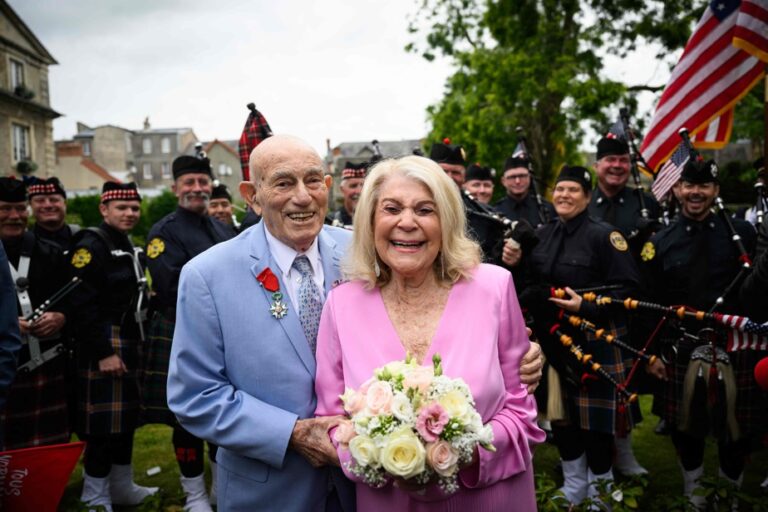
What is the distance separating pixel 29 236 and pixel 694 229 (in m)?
5.36

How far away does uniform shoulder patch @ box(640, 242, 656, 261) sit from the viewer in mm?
4746

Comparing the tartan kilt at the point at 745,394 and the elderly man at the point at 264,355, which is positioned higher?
the elderly man at the point at 264,355

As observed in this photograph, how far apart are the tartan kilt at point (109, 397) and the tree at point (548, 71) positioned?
49.7 feet

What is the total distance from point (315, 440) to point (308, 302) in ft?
1.94

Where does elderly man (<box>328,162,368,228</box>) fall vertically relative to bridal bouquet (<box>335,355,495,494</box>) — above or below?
above

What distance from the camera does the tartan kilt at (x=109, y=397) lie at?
15.2ft

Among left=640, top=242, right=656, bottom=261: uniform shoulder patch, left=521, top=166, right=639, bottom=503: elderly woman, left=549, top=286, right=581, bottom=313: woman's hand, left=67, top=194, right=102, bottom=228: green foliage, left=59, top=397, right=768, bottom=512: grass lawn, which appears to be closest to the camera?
left=549, top=286, right=581, bottom=313: woman's hand

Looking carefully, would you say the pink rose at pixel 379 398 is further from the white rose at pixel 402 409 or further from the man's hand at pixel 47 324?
the man's hand at pixel 47 324

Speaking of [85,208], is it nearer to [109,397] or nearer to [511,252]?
[109,397]

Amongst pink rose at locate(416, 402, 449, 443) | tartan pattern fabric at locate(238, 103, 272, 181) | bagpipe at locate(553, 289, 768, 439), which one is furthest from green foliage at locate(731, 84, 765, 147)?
pink rose at locate(416, 402, 449, 443)

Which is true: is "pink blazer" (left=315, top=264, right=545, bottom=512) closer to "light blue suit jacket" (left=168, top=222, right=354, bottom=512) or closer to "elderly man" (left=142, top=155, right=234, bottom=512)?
"light blue suit jacket" (left=168, top=222, right=354, bottom=512)

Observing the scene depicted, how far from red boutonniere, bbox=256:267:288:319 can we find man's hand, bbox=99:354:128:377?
2.82 m

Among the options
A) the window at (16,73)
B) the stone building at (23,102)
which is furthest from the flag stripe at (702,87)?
the window at (16,73)

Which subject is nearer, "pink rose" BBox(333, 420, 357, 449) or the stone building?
"pink rose" BBox(333, 420, 357, 449)
